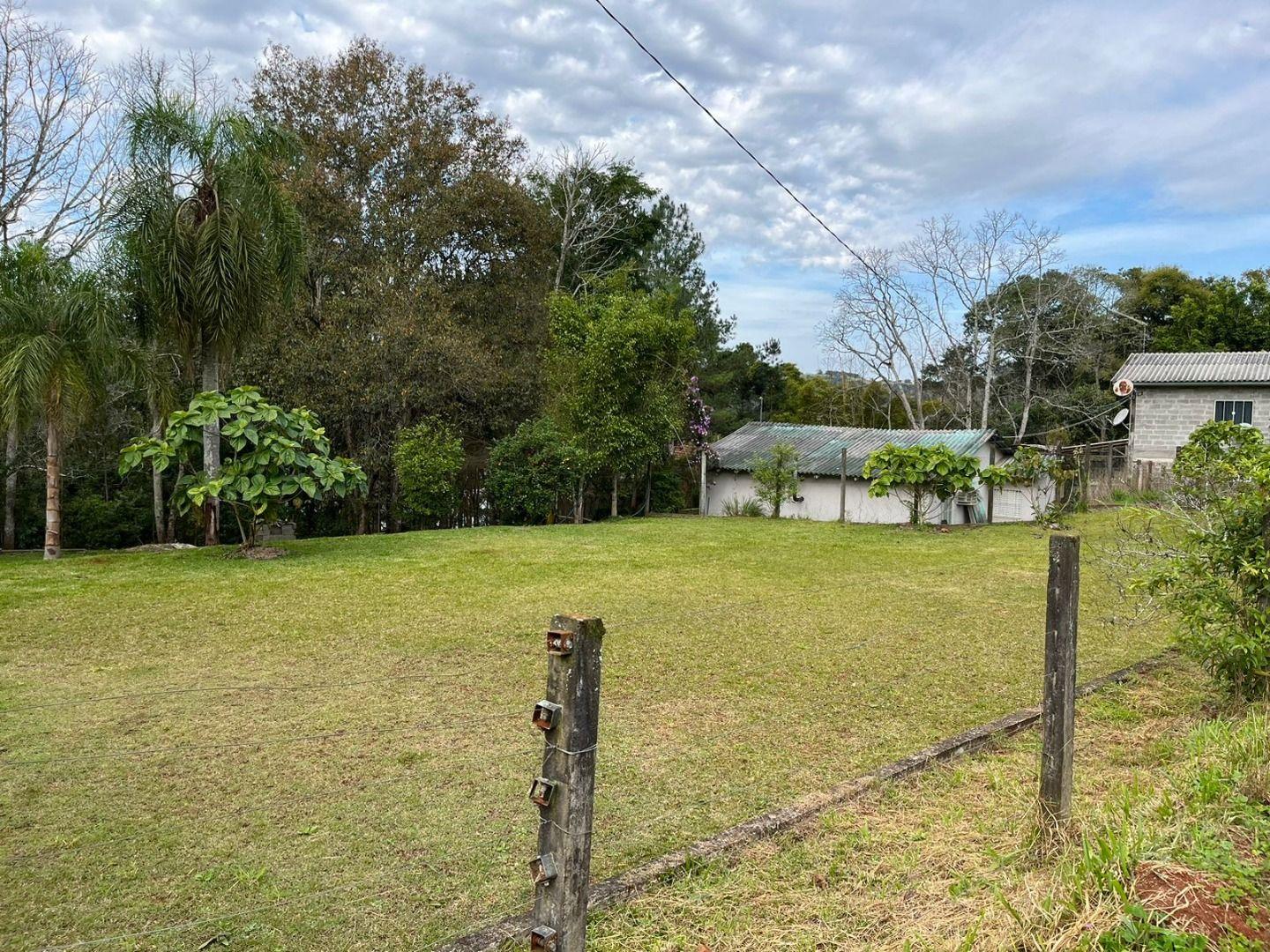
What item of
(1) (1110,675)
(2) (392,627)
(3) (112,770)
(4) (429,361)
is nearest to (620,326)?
(4) (429,361)

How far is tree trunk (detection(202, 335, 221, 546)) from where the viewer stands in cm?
1015

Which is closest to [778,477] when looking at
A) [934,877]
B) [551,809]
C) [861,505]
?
[861,505]

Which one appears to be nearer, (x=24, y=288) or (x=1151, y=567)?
(x=1151, y=567)

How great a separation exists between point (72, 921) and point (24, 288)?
9.36 m

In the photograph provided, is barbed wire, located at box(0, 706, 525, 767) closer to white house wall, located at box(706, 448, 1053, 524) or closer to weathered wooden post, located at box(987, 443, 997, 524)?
white house wall, located at box(706, 448, 1053, 524)

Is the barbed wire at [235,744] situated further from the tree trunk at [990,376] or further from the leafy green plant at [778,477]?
the tree trunk at [990,376]

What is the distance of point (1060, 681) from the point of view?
2895 millimetres

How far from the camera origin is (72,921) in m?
2.47

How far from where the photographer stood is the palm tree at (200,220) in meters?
10.0

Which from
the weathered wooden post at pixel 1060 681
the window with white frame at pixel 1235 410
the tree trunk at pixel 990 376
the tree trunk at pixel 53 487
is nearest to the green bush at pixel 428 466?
the tree trunk at pixel 53 487

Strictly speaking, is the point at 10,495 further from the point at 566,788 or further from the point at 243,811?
the point at 566,788

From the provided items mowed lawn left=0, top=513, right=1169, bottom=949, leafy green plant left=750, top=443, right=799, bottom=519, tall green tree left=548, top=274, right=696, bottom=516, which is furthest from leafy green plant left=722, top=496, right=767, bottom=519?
mowed lawn left=0, top=513, right=1169, bottom=949

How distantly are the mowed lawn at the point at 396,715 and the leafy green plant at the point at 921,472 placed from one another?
211 inches

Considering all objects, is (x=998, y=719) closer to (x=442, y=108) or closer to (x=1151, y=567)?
(x=1151, y=567)
